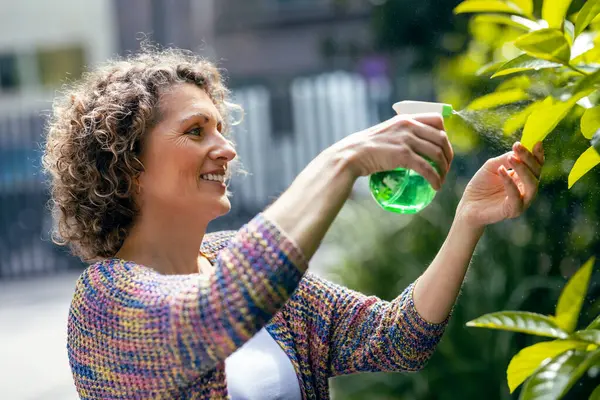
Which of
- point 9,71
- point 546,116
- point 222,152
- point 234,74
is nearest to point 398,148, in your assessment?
point 546,116

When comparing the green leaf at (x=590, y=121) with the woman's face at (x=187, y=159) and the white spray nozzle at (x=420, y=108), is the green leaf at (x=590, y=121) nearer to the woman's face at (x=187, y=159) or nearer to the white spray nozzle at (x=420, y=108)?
the white spray nozzle at (x=420, y=108)

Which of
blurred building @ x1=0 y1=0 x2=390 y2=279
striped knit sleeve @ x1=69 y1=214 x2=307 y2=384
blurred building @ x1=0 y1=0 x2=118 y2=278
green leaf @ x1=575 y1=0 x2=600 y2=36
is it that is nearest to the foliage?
green leaf @ x1=575 y1=0 x2=600 y2=36

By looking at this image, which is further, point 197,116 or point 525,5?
point 197,116

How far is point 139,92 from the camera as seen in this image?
1565 millimetres

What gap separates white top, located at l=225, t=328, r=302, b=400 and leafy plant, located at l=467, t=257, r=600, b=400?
1.60ft

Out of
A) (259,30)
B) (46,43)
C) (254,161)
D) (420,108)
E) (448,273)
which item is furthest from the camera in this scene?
(259,30)

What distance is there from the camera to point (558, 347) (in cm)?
107

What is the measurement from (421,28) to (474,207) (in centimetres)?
246

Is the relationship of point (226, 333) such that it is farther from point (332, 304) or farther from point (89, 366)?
point (332, 304)

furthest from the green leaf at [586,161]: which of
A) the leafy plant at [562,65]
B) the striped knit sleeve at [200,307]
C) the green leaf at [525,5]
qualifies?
the striped knit sleeve at [200,307]

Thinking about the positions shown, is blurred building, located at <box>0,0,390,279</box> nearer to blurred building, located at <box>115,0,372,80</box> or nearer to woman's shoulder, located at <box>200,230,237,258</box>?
blurred building, located at <box>115,0,372,80</box>

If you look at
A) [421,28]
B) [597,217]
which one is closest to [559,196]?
[597,217]

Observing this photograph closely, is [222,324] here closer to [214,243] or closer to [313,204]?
[313,204]

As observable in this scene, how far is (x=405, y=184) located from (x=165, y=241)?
0.49m
